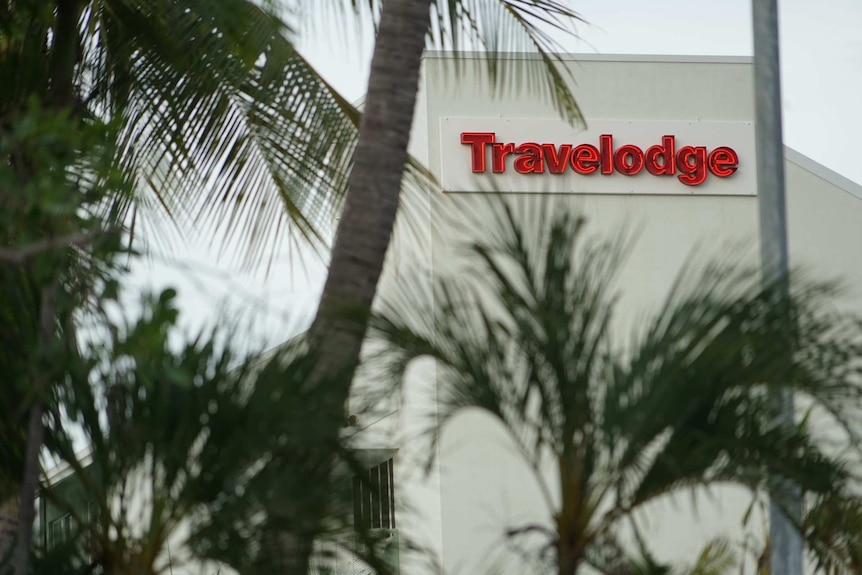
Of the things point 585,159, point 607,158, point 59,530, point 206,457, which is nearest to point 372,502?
point 206,457

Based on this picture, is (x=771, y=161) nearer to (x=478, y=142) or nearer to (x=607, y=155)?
(x=478, y=142)

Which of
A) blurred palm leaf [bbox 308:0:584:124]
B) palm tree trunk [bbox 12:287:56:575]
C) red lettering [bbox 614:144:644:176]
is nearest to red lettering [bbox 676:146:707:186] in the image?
red lettering [bbox 614:144:644:176]

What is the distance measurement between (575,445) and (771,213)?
8.27ft

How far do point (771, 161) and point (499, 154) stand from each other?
1041 centimetres

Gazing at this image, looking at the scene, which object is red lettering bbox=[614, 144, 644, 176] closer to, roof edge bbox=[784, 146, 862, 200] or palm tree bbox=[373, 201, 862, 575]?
roof edge bbox=[784, 146, 862, 200]

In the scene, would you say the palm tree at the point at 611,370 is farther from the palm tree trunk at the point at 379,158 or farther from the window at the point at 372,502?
the palm tree trunk at the point at 379,158

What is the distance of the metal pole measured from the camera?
575cm

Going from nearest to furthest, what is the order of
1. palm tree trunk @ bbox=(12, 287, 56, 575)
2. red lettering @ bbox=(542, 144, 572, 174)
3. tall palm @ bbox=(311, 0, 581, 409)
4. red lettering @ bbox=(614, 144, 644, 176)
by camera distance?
palm tree trunk @ bbox=(12, 287, 56, 575) < tall palm @ bbox=(311, 0, 581, 409) < red lettering @ bbox=(542, 144, 572, 174) < red lettering @ bbox=(614, 144, 644, 176)

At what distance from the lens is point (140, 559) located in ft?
12.7

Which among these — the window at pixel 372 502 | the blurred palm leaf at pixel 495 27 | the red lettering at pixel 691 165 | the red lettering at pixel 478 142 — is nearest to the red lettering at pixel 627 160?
the red lettering at pixel 691 165

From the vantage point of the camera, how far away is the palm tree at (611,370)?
12.3 feet

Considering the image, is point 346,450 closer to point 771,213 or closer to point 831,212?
point 771,213

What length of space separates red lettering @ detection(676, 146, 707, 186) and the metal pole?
1089 centimetres

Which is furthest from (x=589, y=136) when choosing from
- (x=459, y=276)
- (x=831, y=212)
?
(x=459, y=276)
